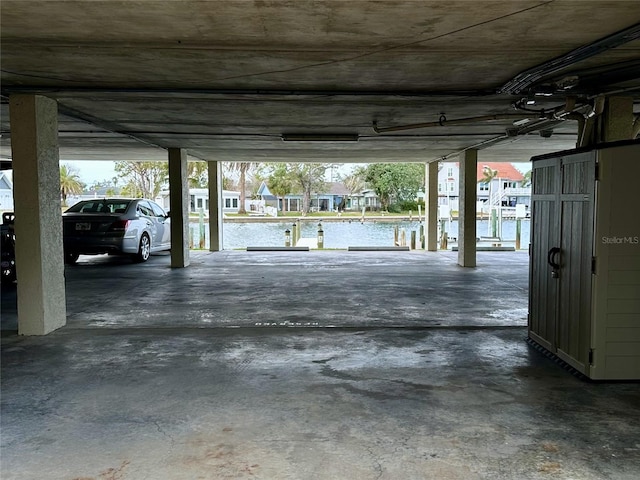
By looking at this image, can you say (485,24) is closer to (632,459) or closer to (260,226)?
(632,459)

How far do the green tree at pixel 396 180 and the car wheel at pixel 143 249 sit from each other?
27197 mm

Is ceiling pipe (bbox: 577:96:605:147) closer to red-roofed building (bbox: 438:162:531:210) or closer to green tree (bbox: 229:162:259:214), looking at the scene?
red-roofed building (bbox: 438:162:531:210)

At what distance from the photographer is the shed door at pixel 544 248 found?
4.75 meters

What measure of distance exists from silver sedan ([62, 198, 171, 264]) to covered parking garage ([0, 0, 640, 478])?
3559mm

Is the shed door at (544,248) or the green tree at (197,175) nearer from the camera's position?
the shed door at (544,248)

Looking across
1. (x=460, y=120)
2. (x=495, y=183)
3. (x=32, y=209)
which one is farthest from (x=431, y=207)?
(x=495, y=183)

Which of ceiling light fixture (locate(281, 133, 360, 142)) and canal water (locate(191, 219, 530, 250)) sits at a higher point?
ceiling light fixture (locate(281, 133, 360, 142))

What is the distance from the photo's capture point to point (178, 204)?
11906 millimetres

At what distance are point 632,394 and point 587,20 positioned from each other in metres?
2.81

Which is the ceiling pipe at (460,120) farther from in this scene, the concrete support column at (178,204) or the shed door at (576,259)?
the concrete support column at (178,204)

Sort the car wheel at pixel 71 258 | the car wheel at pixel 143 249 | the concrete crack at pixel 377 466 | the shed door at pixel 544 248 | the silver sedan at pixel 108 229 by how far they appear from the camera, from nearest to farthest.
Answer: the concrete crack at pixel 377 466
the shed door at pixel 544 248
the silver sedan at pixel 108 229
the car wheel at pixel 71 258
the car wheel at pixel 143 249

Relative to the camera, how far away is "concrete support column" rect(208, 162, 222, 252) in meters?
15.2

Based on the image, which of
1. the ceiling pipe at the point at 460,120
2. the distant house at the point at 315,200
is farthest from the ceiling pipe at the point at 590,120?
the distant house at the point at 315,200

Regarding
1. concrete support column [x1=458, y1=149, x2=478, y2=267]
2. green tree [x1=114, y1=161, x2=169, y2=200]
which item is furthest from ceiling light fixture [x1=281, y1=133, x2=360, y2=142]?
green tree [x1=114, y1=161, x2=169, y2=200]
